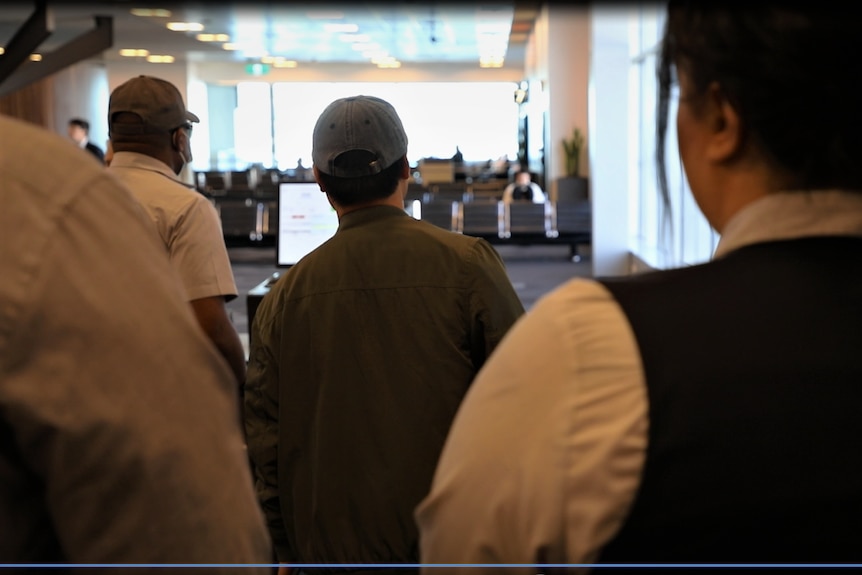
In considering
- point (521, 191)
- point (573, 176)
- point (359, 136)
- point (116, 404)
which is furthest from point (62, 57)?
point (116, 404)

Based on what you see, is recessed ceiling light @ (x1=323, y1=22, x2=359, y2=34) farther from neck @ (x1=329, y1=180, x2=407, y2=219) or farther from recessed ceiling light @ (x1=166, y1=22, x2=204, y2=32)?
neck @ (x1=329, y1=180, x2=407, y2=219)

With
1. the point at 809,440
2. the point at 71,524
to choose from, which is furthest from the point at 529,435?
the point at 71,524

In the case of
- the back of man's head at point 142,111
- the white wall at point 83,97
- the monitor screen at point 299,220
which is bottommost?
the monitor screen at point 299,220

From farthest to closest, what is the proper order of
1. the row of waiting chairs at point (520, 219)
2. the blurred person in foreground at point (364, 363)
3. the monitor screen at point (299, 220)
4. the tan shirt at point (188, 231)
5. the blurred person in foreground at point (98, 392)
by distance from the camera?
the row of waiting chairs at point (520, 219), the monitor screen at point (299, 220), the tan shirt at point (188, 231), the blurred person in foreground at point (364, 363), the blurred person in foreground at point (98, 392)

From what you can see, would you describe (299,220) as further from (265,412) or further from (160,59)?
(160,59)

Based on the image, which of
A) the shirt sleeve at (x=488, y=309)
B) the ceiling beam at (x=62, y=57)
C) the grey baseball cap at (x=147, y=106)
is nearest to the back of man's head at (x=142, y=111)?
the grey baseball cap at (x=147, y=106)

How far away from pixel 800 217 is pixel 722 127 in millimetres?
94

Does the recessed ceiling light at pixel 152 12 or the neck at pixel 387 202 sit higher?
the recessed ceiling light at pixel 152 12

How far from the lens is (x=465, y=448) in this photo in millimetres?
847

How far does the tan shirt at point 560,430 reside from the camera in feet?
2.59

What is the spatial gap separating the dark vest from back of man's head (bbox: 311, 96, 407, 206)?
1344 mm

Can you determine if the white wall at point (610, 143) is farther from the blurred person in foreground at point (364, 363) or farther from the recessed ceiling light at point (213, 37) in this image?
the blurred person in foreground at point (364, 363)

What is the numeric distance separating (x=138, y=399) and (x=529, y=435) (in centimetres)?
29

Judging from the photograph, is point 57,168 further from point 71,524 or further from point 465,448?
point 465,448
